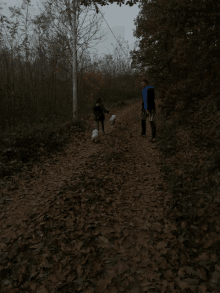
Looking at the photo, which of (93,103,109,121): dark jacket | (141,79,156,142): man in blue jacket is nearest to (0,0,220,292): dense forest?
(141,79,156,142): man in blue jacket

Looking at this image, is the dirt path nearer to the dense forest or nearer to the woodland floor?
the woodland floor

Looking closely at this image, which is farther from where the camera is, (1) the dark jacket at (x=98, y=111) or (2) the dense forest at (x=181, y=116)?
(1) the dark jacket at (x=98, y=111)

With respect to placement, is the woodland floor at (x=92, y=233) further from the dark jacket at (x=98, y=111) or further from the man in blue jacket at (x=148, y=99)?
the dark jacket at (x=98, y=111)

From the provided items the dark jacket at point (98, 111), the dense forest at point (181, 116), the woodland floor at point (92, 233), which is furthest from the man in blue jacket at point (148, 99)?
the woodland floor at point (92, 233)

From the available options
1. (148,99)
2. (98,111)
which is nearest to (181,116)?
(148,99)

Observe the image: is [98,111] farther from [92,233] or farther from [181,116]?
[92,233]

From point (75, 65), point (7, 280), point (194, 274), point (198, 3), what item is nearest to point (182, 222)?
point (194, 274)

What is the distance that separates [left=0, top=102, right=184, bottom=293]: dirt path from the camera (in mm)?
2906

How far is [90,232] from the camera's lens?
378 centimetres

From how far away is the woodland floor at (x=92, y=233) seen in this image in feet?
9.46

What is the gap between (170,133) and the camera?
26.9 ft

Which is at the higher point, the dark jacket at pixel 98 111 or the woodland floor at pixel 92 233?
the dark jacket at pixel 98 111

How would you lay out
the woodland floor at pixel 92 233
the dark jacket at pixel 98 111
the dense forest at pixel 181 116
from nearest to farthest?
the woodland floor at pixel 92 233
the dense forest at pixel 181 116
the dark jacket at pixel 98 111

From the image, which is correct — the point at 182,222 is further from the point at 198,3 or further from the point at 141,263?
the point at 198,3
